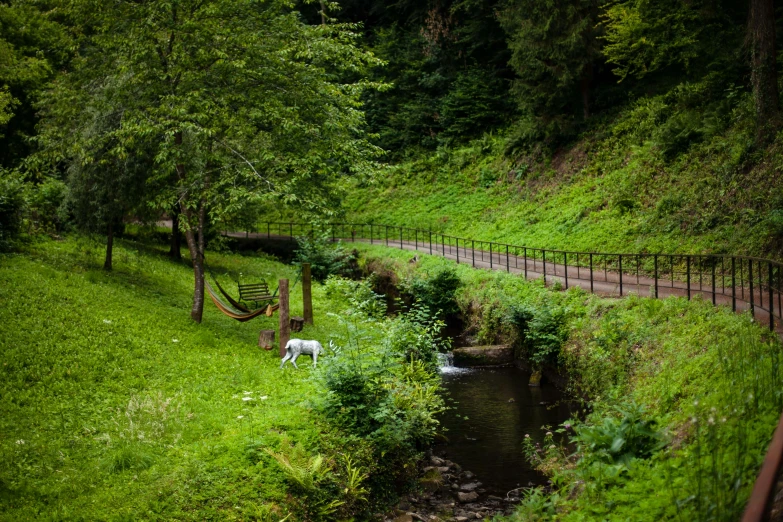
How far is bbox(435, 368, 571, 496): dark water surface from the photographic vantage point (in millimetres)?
10562

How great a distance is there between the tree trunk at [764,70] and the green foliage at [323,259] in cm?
1700

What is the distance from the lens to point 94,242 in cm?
2084

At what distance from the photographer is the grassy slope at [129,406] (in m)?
7.76

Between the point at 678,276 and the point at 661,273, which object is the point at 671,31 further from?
the point at 678,276

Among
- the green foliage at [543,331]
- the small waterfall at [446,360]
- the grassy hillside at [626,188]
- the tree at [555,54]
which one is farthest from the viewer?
the tree at [555,54]

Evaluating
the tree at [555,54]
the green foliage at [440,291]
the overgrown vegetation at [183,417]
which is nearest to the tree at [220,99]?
the overgrown vegetation at [183,417]

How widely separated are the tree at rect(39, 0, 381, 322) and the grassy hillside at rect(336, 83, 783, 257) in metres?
2.42

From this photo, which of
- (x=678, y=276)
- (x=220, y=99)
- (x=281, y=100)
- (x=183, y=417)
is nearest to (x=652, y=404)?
(x=183, y=417)

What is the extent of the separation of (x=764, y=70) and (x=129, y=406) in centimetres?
1949

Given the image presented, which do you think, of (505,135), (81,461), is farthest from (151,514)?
(505,135)

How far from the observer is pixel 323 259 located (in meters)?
28.9

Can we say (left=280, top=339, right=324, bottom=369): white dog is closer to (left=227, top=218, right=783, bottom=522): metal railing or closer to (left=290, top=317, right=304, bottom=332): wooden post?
(left=290, top=317, right=304, bottom=332): wooden post

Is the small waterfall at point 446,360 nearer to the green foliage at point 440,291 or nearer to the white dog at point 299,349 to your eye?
the green foliage at point 440,291

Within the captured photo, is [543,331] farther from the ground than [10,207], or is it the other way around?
[10,207]
